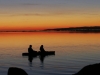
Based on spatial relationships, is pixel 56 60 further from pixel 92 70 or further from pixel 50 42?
pixel 50 42

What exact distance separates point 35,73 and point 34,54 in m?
16.1

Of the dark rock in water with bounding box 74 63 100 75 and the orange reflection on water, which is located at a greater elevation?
the orange reflection on water

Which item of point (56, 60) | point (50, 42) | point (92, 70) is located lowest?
point (56, 60)

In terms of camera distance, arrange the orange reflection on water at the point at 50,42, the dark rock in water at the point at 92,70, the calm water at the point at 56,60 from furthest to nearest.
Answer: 1. the orange reflection on water at the point at 50,42
2. the calm water at the point at 56,60
3. the dark rock in water at the point at 92,70

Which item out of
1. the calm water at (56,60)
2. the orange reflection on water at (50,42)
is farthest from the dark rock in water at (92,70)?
the orange reflection on water at (50,42)

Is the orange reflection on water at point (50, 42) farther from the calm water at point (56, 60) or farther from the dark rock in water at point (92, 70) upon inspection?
the dark rock in water at point (92, 70)

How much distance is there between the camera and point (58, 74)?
23047mm

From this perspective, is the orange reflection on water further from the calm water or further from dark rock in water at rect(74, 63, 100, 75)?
dark rock in water at rect(74, 63, 100, 75)

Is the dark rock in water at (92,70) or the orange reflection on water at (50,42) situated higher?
the orange reflection on water at (50,42)

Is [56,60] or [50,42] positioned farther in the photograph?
[50,42]

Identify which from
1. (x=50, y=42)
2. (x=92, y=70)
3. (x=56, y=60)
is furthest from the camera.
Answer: (x=50, y=42)

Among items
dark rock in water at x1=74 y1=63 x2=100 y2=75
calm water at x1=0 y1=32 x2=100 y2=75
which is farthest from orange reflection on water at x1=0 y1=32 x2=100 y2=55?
dark rock in water at x1=74 y1=63 x2=100 y2=75

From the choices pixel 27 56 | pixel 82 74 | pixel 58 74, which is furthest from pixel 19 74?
pixel 27 56

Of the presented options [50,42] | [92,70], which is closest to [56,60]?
[92,70]
